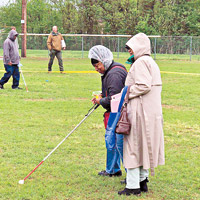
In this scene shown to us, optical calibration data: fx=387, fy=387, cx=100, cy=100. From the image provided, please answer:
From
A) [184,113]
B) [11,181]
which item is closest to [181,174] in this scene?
[11,181]

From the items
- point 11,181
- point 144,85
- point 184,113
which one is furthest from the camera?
point 184,113

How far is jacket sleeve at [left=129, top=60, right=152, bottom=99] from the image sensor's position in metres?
3.98

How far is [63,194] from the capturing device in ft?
14.6

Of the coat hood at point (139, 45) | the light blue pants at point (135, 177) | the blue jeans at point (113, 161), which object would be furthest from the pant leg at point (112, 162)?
the coat hood at point (139, 45)

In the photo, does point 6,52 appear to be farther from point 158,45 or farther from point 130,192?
point 158,45

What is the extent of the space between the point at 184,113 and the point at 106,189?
4733 mm

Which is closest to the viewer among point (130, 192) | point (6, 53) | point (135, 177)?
point (135, 177)

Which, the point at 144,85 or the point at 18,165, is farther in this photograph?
the point at 18,165

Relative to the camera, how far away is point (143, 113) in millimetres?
4047

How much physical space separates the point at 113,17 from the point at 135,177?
3797 cm

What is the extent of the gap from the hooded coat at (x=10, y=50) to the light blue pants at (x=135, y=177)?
826cm

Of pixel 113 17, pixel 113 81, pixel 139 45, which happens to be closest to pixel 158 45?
pixel 113 17

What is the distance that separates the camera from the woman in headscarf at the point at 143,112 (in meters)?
4.02

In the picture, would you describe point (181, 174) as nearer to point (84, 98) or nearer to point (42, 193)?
point (42, 193)
